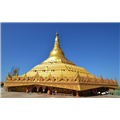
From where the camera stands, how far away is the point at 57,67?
23703 millimetres

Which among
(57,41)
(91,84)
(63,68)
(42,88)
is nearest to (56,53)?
(57,41)

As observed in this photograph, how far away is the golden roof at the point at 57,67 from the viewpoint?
21.2 meters

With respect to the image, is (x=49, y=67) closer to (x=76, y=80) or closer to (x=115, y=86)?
(x=76, y=80)

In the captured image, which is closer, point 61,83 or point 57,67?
point 61,83

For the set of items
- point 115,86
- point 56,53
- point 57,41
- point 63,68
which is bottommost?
point 115,86

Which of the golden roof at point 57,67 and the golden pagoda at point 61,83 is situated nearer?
the golden pagoda at point 61,83

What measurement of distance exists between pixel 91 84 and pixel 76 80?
396 cm

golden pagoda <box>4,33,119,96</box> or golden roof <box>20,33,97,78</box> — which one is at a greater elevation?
golden roof <box>20,33,97,78</box>

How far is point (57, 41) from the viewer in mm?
39156

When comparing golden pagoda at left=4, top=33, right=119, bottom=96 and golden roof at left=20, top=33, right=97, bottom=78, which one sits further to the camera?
golden roof at left=20, top=33, right=97, bottom=78

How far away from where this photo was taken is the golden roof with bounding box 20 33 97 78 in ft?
69.7

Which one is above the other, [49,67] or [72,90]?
[49,67]

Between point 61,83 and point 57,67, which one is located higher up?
point 57,67

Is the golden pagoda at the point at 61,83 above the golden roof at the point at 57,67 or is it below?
below
